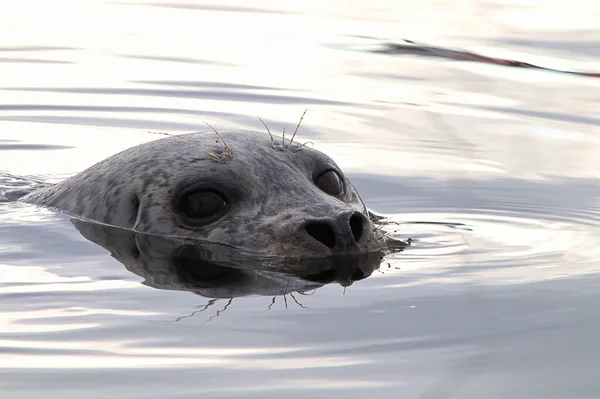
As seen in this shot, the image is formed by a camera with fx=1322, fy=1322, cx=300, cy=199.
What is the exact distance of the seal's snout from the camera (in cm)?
567

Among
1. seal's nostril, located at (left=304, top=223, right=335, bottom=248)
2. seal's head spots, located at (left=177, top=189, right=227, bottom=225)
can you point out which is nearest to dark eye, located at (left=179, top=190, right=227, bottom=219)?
seal's head spots, located at (left=177, top=189, right=227, bottom=225)

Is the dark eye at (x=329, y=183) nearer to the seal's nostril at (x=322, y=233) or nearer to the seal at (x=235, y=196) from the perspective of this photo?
the seal at (x=235, y=196)

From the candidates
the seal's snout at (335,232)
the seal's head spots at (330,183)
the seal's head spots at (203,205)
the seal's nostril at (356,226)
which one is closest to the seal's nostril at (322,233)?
the seal's snout at (335,232)

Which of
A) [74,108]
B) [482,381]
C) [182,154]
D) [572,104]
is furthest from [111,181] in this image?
[572,104]

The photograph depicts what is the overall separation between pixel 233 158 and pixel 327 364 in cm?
222

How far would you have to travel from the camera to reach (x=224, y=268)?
5.72 meters

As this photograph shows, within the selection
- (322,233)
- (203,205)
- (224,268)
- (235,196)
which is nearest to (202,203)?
(203,205)

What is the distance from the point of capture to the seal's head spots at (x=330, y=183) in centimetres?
650

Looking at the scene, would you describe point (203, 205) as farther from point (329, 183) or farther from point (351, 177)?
point (351, 177)

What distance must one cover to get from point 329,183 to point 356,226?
77 centimetres

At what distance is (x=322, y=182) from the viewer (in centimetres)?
651

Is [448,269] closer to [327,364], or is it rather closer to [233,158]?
[233,158]

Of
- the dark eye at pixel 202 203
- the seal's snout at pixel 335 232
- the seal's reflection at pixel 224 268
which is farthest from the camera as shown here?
the dark eye at pixel 202 203

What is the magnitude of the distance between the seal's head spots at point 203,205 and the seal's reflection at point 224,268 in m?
0.12
